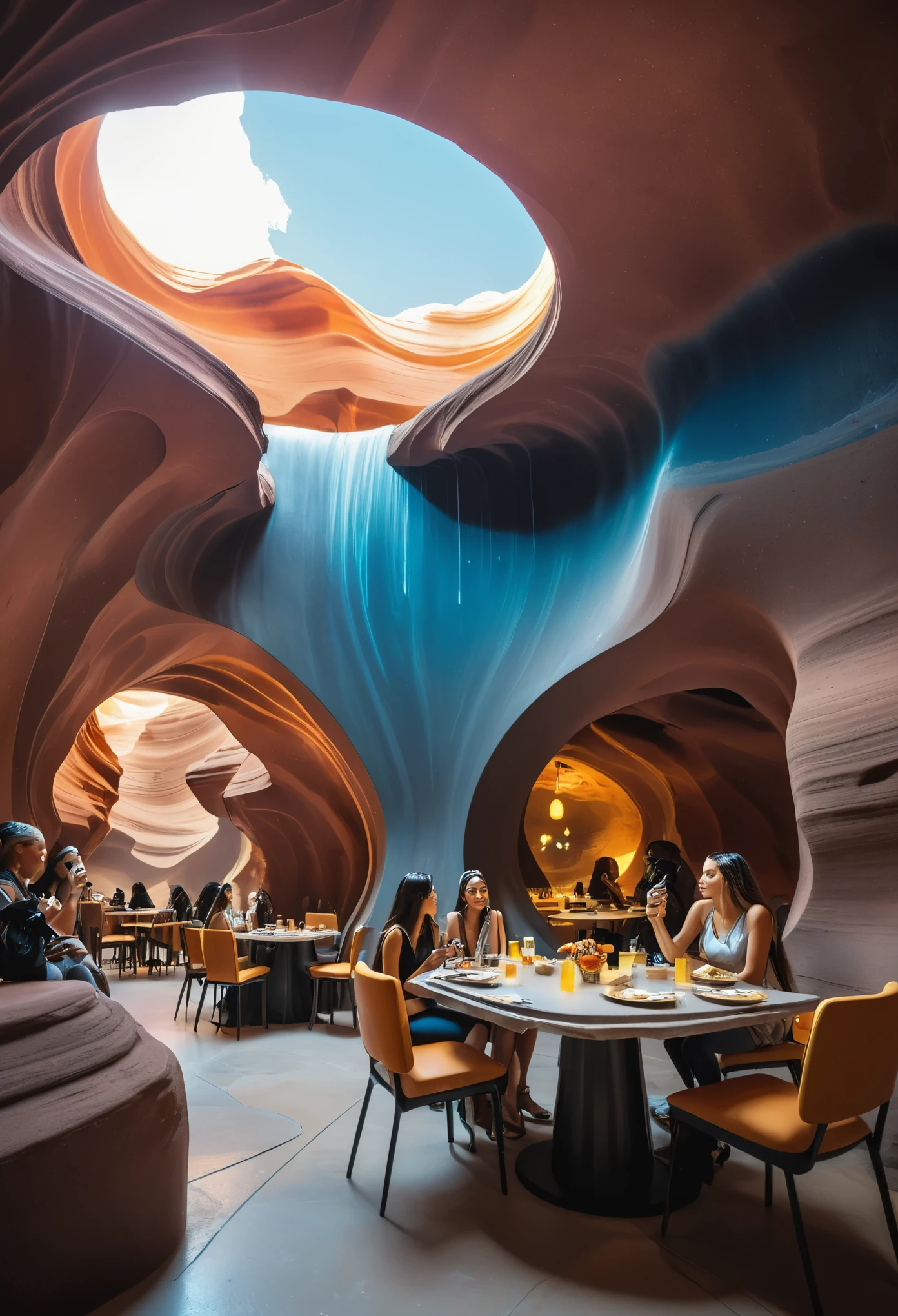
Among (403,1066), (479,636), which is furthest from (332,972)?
(403,1066)

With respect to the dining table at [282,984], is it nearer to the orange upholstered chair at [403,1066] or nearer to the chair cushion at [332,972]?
the chair cushion at [332,972]

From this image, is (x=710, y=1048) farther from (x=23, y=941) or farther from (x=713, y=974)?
(x=23, y=941)

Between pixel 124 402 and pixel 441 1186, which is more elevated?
pixel 124 402

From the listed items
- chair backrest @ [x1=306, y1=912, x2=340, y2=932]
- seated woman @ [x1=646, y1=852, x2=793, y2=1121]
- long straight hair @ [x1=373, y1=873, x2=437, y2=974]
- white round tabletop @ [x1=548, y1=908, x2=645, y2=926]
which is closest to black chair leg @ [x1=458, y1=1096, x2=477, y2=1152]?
long straight hair @ [x1=373, y1=873, x2=437, y2=974]

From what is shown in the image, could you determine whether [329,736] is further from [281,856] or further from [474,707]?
[281,856]

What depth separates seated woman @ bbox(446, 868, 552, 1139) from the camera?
3.71 metres

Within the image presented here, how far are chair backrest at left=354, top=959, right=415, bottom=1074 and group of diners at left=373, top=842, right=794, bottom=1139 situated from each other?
0.46m

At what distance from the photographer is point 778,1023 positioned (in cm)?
339

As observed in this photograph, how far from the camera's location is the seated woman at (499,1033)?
3.71 meters

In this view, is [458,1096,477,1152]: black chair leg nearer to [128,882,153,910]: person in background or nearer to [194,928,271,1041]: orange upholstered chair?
[194,928,271,1041]: orange upholstered chair

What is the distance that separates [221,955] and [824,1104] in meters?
4.81

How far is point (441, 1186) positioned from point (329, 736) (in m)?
5.64

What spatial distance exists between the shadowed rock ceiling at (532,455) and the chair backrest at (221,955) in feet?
6.26

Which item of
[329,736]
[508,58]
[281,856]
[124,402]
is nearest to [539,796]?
[281,856]
